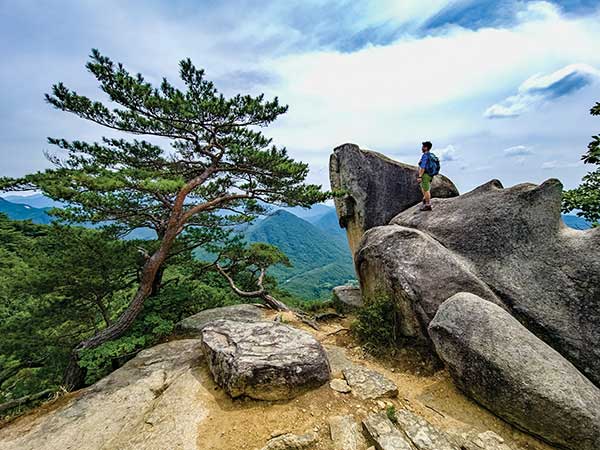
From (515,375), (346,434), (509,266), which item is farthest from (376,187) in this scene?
(346,434)

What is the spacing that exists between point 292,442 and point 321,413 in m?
0.89

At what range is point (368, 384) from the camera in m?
5.82

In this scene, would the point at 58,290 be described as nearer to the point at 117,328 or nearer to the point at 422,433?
the point at 117,328

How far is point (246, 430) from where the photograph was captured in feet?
15.4

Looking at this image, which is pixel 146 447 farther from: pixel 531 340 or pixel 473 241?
pixel 473 241

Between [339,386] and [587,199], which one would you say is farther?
[587,199]

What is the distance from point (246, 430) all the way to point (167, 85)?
10547mm

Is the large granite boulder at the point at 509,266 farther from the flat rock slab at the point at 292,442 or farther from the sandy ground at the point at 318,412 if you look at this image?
the flat rock slab at the point at 292,442

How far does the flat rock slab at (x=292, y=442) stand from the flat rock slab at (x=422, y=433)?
1.58 metres

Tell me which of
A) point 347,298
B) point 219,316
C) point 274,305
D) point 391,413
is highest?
point 219,316

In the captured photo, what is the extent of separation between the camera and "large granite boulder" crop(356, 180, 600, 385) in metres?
6.14

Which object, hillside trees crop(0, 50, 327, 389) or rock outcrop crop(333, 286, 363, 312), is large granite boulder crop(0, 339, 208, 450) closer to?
hillside trees crop(0, 50, 327, 389)

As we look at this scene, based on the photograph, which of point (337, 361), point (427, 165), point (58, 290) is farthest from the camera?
point (427, 165)

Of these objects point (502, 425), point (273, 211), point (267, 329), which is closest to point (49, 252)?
point (273, 211)
